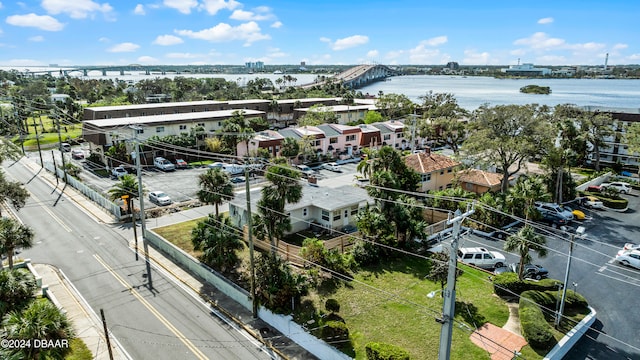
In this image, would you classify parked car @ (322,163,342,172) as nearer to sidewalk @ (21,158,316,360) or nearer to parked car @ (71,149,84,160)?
sidewalk @ (21,158,316,360)

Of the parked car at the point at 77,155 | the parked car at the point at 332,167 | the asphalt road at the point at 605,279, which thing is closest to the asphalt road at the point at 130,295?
the asphalt road at the point at 605,279

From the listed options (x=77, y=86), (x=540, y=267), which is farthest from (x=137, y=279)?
(x=77, y=86)

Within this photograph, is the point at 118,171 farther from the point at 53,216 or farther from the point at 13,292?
the point at 13,292

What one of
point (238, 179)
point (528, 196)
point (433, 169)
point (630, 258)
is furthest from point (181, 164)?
point (630, 258)

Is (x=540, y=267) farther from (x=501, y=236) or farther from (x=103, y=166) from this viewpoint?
(x=103, y=166)

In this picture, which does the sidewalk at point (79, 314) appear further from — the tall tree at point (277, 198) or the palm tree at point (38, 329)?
the tall tree at point (277, 198)

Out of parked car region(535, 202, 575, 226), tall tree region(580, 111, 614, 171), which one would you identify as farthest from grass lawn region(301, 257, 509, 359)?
tall tree region(580, 111, 614, 171)
